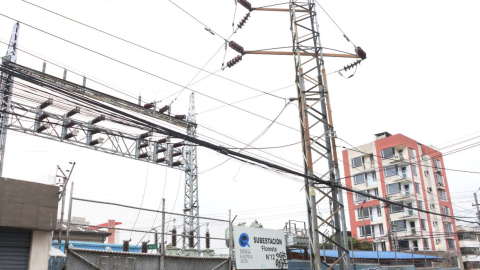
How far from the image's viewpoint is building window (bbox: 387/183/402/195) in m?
54.2

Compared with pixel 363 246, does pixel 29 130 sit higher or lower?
higher

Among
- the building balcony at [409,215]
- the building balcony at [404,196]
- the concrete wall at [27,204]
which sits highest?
the building balcony at [404,196]

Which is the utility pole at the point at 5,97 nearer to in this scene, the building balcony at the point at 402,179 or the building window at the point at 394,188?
the building balcony at the point at 402,179

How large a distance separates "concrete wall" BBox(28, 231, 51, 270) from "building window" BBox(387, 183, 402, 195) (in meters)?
50.8

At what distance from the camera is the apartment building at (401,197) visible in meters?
52.2

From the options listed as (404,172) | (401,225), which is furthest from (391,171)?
(401,225)

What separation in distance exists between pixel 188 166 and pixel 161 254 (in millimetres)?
16709

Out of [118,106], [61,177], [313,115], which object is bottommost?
[61,177]

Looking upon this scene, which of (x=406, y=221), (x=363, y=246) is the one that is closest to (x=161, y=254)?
(x=363, y=246)

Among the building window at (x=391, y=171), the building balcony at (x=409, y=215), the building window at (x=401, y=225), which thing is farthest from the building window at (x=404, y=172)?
the building window at (x=401, y=225)

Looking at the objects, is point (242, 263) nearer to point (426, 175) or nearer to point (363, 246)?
point (363, 246)

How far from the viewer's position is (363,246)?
49000mm

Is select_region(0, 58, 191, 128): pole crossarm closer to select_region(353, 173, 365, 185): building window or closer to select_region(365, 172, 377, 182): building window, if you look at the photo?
select_region(365, 172, 377, 182): building window

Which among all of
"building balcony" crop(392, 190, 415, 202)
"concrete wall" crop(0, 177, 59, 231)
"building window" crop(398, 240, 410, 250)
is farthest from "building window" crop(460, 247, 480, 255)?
"concrete wall" crop(0, 177, 59, 231)
